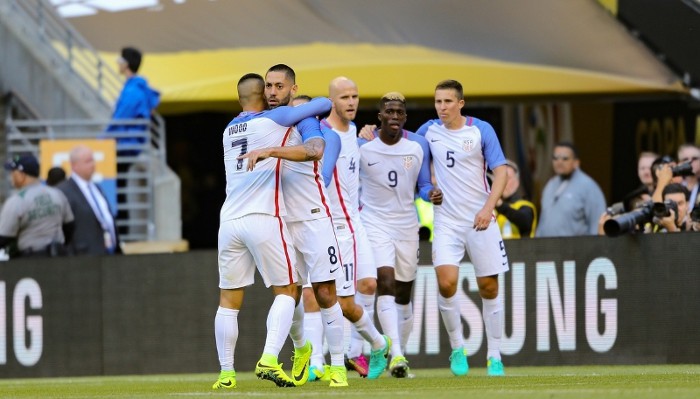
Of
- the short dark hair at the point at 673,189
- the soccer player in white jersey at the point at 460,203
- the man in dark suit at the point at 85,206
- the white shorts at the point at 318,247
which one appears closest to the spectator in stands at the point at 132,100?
the man in dark suit at the point at 85,206

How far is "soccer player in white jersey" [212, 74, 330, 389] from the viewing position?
43.8 feet

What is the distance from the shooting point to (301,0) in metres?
24.4

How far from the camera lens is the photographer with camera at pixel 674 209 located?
17281 millimetres

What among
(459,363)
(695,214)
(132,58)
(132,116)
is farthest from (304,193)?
(132,116)

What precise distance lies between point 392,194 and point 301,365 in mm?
2172

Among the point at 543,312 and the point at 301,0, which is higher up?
the point at 301,0

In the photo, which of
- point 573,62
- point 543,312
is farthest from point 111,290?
point 573,62

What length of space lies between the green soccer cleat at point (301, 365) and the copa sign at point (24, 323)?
4.57 meters

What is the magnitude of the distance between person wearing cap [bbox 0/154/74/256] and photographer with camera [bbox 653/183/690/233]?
581 cm

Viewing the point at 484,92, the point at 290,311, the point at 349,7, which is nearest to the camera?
the point at 290,311

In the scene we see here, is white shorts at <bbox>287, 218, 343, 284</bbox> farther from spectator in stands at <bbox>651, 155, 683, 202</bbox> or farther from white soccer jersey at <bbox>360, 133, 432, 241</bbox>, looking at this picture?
spectator in stands at <bbox>651, 155, 683, 202</bbox>

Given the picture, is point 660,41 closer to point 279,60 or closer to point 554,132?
point 554,132

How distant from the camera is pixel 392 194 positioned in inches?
628

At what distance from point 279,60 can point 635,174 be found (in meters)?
4.68
